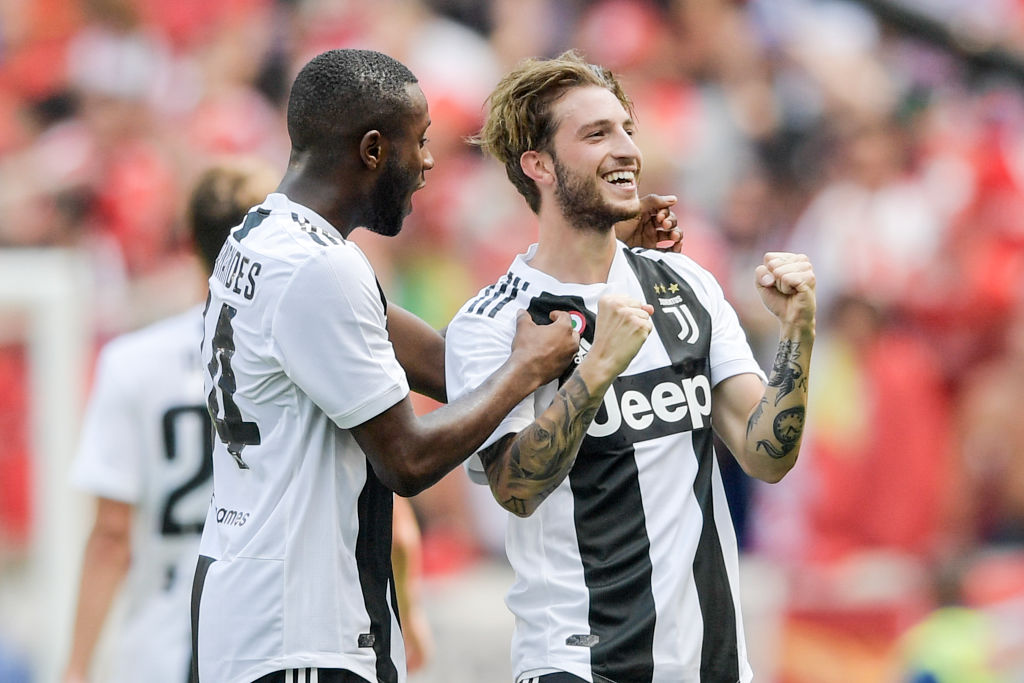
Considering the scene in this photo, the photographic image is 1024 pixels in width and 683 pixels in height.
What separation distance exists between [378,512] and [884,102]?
713 centimetres

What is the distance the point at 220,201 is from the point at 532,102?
46.2 inches

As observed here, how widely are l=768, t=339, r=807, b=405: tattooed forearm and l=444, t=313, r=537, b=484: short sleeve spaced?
1.92 ft

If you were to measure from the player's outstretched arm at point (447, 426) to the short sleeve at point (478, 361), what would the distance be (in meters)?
0.11

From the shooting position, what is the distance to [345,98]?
3340 millimetres

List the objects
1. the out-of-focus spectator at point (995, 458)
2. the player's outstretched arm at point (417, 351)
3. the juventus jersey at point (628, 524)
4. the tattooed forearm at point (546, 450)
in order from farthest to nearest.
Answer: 1. the out-of-focus spectator at point (995, 458)
2. the player's outstretched arm at point (417, 351)
3. the juventus jersey at point (628, 524)
4. the tattooed forearm at point (546, 450)

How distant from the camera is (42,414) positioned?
729 cm

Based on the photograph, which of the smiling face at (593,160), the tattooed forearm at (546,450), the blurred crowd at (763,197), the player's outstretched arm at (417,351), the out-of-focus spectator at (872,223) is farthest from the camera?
the out-of-focus spectator at (872,223)

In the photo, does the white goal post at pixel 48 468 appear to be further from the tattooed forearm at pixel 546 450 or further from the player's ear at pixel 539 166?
the tattooed forearm at pixel 546 450

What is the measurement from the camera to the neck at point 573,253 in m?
3.63

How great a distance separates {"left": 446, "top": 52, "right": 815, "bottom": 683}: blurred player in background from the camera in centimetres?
335

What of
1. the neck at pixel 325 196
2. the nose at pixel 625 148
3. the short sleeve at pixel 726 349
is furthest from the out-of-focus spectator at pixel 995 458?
the neck at pixel 325 196

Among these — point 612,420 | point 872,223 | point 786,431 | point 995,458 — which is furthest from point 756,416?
point 872,223

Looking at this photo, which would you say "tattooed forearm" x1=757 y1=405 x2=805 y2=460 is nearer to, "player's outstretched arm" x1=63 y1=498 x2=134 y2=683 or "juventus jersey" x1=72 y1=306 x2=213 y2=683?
"juventus jersey" x1=72 y1=306 x2=213 y2=683

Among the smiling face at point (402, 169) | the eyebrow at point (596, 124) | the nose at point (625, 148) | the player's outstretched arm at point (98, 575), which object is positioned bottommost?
the player's outstretched arm at point (98, 575)
